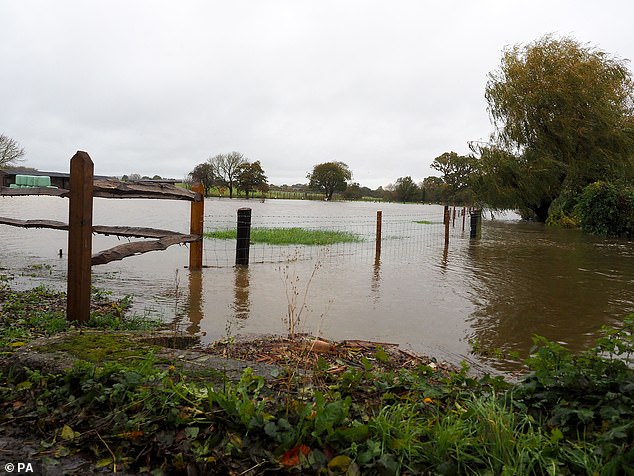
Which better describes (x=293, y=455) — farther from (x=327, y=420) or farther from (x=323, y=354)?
(x=323, y=354)

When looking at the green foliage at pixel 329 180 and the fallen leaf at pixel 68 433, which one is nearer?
the fallen leaf at pixel 68 433

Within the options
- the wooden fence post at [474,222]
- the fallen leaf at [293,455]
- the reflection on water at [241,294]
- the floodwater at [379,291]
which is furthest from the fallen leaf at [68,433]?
the wooden fence post at [474,222]

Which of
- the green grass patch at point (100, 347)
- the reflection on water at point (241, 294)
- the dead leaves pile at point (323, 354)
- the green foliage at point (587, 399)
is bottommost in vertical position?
the reflection on water at point (241, 294)

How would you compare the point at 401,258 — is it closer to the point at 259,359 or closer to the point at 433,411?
the point at 259,359

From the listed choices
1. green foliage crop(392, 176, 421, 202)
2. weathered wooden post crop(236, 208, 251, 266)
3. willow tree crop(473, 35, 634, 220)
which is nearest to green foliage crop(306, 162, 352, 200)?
green foliage crop(392, 176, 421, 202)

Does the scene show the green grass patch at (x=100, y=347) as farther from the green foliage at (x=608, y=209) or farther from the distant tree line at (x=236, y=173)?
the distant tree line at (x=236, y=173)

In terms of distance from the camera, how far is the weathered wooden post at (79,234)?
16.6 ft

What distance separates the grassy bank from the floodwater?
1.30 metres

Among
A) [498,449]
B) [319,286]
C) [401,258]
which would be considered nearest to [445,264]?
[401,258]

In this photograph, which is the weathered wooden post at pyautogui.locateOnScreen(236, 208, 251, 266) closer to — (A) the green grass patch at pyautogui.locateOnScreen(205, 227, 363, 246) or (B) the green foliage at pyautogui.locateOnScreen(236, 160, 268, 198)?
(A) the green grass patch at pyautogui.locateOnScreen(205, 227, 363, 246)

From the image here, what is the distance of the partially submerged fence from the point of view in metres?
5.07

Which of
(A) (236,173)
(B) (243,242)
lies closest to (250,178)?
(A) (236,173)

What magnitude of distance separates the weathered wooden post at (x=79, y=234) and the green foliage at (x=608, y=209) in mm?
24721

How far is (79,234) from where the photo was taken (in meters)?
5.09
